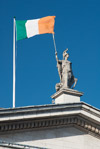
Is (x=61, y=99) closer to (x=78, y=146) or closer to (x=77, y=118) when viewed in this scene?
(x=77, y=118)

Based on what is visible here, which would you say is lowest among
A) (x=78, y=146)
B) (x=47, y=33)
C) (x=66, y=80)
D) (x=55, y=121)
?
(x=78, y=146)

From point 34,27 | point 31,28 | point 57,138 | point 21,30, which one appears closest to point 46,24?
point 34,27

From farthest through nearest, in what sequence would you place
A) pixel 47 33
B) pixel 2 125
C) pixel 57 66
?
1. pixel 47 33
2. pixel 57 66
3. pixel 2 125

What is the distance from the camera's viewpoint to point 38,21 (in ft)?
97.6

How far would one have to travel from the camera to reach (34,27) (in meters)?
29.5

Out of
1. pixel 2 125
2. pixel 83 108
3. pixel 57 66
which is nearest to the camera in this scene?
pixel 2 125

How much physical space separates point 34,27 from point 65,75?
641 cm

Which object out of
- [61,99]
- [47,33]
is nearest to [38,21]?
[47,33]

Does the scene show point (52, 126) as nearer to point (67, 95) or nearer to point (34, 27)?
point (67, 95)

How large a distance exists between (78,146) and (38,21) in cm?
1104

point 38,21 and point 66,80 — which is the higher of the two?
point 38,21

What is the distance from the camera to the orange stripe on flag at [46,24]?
2909cm

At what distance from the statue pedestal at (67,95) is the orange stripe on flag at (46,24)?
6.50 meters

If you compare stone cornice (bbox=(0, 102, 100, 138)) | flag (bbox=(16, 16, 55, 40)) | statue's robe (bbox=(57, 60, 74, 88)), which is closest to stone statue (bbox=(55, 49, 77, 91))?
statue's robe (bbox=(57, 60, 74, 88))
